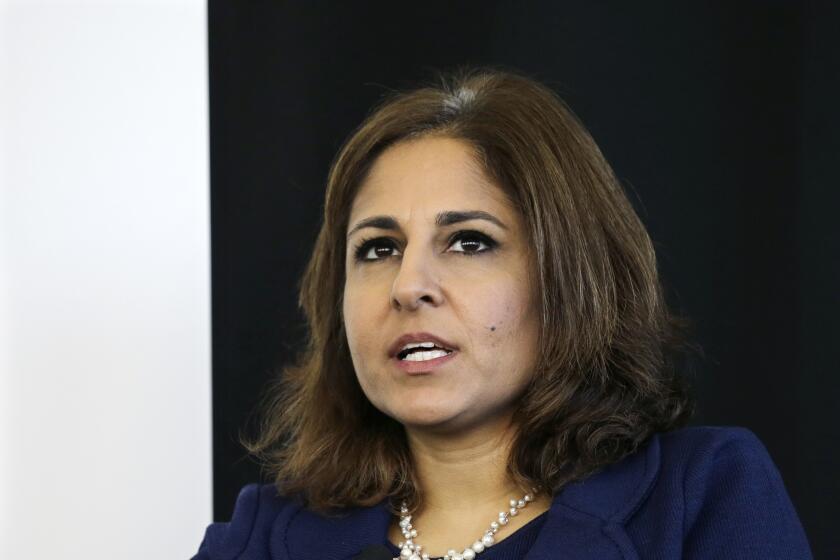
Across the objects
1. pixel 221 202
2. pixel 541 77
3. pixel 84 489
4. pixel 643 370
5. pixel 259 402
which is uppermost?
pixel 541 77

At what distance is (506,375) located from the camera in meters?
2.04

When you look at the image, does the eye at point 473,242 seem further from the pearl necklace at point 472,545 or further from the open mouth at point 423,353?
the pearl necklace at point 472,545

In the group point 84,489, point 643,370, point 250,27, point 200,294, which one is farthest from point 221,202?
point 643,370

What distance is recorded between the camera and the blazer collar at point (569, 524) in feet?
6.16

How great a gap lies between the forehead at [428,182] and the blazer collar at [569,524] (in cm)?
47

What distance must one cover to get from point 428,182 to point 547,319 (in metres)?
0.31

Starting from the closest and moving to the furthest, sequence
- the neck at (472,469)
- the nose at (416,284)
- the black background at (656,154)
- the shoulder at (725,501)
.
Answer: the shoulder at (725,501) → the nose at (416,284) → the neck at (472,469) → the black background at (656,154)

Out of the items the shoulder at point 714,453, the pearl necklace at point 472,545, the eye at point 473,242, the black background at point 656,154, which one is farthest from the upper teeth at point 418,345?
the black background at point 656,154

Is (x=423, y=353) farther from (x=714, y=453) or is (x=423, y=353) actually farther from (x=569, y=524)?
(x=714, y=453)

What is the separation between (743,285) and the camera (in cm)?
277

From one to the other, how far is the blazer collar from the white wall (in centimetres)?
84

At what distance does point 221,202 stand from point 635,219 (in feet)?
3.82

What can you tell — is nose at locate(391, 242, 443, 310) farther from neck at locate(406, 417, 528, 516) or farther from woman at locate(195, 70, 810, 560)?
neck at locate(406, 417, 528, 516)

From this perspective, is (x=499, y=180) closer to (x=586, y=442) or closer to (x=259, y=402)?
(x=586, y=442)
